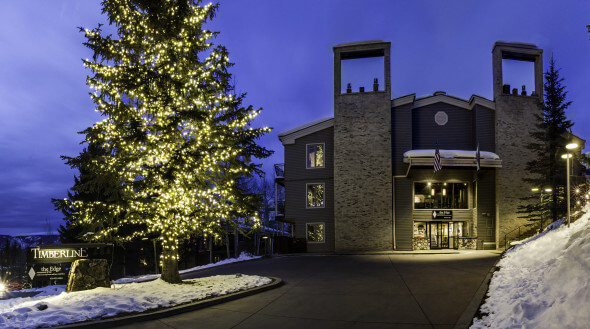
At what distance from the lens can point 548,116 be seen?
25.8 m

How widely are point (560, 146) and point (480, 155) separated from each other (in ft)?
14.8

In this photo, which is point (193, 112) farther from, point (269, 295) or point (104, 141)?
point (269, 295)

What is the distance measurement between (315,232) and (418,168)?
9.00 metres

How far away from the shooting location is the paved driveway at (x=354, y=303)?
8.32m

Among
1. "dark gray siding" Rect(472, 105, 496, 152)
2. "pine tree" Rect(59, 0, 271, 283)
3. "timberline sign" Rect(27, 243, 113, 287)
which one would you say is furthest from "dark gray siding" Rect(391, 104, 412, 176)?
"timberline sign" Rect(27, 243, 113, 287)

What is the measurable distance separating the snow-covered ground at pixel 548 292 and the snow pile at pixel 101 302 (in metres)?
6.87

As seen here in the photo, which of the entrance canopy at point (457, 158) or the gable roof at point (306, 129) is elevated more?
the gable roof at point (306, 129)

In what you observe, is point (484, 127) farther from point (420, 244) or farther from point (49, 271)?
point (49, 271)

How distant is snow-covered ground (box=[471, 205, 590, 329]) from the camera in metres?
5.85

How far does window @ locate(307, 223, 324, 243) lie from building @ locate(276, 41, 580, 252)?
9 cm

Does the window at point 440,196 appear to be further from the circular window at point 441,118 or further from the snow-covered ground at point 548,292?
the snow-covered ground at point 548,292

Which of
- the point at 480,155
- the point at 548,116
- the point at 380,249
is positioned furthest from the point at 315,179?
the point at 548,116

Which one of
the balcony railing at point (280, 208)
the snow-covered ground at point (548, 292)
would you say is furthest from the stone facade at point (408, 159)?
the snow-covered ground at point (548, 292)

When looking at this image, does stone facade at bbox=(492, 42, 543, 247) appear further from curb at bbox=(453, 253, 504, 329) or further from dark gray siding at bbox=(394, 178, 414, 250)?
curb at bbox=(453, 253, 504, 329)
